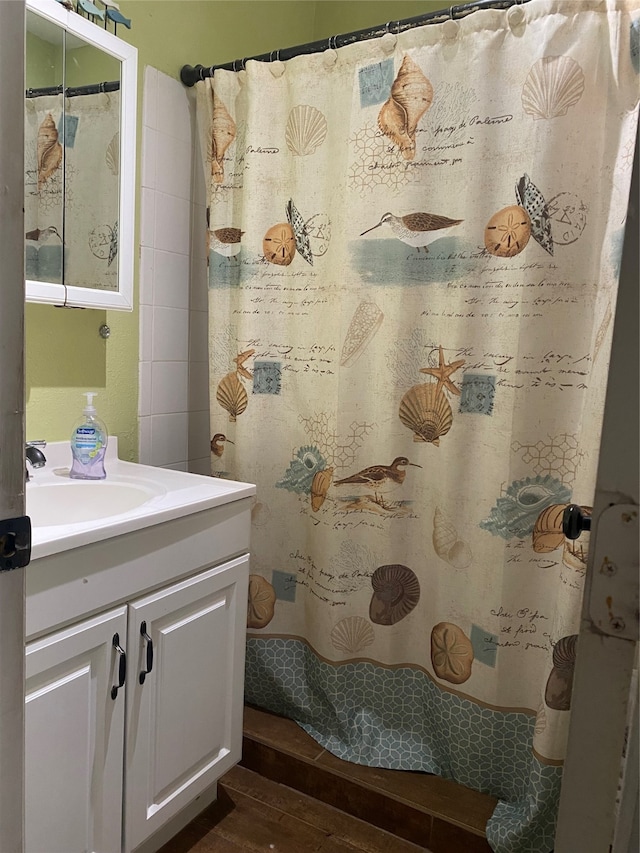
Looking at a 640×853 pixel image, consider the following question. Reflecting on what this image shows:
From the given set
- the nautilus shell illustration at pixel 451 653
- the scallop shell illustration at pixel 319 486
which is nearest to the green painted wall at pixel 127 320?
the scallop shell illustration at pixel 319 486

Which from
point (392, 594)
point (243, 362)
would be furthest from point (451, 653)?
point (243, 362)

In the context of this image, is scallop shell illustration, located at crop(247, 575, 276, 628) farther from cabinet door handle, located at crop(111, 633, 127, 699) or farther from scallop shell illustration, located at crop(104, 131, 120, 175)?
scallop shell illustration, located at crop(104, 131, 120, 175)

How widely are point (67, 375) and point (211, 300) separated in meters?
0.48

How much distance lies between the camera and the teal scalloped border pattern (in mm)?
1440

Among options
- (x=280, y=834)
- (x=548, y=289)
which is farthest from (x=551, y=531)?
(x=280, y=834)

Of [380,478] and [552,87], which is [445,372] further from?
[552,87]

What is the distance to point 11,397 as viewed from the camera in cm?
55

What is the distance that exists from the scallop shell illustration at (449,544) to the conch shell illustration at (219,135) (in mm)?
1148

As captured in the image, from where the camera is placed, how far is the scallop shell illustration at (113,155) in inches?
60.3

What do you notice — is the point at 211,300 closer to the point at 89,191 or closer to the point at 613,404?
the point at 89,191

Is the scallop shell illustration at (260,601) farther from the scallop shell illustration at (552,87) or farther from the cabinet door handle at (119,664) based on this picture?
the scallop shell illustration at (552,87)

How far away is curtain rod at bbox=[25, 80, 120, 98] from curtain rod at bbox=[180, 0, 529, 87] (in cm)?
37

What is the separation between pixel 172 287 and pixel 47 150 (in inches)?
21.1

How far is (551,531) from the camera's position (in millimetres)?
1484
